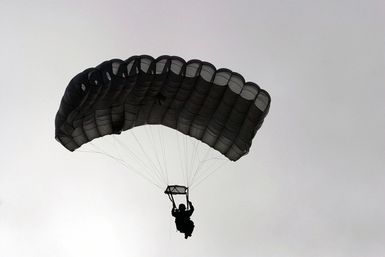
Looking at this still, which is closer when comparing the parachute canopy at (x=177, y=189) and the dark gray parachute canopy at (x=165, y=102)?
the dark gray parachute canopy at (x=165, y=102)

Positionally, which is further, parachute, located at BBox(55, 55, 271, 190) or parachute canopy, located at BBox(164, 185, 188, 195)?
parachute canopy, located at BBox(164, 185, 188, 195)

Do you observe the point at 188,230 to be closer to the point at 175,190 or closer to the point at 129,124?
the point at 175,190

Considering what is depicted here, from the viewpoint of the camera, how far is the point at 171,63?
20438 millimetres

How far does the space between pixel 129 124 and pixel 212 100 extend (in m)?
3.83

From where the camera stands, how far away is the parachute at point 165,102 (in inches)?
794

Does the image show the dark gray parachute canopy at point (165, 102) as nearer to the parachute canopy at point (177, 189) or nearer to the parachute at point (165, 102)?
the parachute at point (165, 102)

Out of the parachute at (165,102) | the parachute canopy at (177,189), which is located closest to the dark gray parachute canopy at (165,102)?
the parachute at (165,102)

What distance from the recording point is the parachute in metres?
20.2

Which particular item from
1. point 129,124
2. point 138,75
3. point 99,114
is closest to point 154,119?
point 129,124

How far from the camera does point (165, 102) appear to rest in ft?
74.9

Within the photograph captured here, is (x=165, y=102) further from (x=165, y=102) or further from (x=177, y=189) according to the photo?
(x=177, y=189)

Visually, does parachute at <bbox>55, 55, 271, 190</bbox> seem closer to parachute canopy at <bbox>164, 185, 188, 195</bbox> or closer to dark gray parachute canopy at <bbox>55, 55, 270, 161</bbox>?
dark gray parachute canopy at <bbox>55, 55, 270, 161</bbox>

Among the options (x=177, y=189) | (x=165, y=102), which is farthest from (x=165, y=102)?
(x=177, y=189)

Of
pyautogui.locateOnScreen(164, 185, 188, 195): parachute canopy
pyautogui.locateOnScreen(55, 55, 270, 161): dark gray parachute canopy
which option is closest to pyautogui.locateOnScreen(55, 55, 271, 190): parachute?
pyautogui.locateOnScreen(55, 55, 270, 161): dark gray parachute canopy
